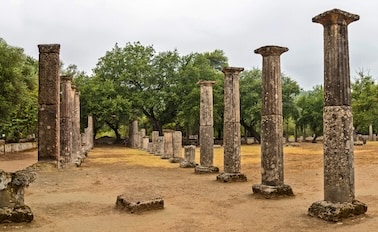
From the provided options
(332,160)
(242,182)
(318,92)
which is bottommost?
(242,182)

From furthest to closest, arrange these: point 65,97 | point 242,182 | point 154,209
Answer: point 65,97 → point 242,182 → point 154,209

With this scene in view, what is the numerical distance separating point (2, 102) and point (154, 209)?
59.4ft

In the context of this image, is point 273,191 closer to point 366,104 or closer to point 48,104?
point 48,104

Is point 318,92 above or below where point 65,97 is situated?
above

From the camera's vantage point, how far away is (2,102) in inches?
886

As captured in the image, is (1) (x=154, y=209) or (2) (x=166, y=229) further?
(1) (x=154, y=209)

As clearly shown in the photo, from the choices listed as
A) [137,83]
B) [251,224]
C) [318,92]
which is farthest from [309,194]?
[318,92]

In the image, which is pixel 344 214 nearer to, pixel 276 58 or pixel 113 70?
pixel 276 58

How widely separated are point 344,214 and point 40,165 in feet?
34.1

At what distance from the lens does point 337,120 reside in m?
7.32

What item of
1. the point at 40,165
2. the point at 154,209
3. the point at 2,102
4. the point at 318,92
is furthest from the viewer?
the point at 318,92

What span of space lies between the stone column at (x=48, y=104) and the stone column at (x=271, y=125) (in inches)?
305

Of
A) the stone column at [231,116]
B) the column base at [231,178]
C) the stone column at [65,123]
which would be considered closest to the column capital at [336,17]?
the stone column at [231,116]

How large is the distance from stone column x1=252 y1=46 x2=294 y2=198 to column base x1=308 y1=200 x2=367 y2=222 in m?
2.38
